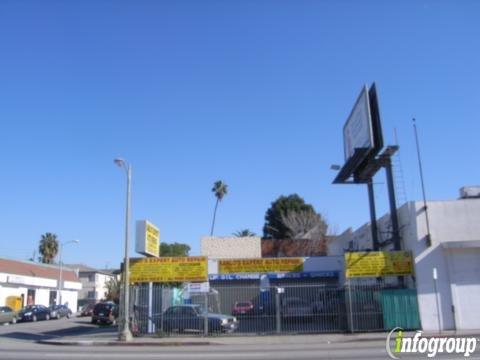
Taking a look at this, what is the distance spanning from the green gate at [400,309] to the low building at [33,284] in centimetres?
3886

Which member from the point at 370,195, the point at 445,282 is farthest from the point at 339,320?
the point at 370,195

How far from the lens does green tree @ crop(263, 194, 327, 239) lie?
73.8 metres

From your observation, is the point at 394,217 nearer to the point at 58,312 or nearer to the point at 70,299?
the point at 58,312

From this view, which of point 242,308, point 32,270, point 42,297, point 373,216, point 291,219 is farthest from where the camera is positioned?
point 291,219

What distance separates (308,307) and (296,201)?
172 feet

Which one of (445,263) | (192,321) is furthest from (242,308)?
(445,263)

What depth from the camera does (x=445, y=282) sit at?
25.9 meters

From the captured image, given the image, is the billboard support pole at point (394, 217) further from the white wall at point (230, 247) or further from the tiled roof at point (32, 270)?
the tiled roof at point (32, 270)

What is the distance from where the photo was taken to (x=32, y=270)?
59.0 meters

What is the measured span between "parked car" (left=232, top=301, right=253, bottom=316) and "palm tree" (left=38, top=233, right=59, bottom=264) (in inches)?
2601

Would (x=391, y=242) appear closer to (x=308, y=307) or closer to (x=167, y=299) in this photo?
(x=308, y=307)

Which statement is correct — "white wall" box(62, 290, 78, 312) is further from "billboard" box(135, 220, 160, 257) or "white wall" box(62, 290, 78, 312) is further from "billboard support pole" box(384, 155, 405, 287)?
"billboard support pole" box(384, 155, 405, 287)

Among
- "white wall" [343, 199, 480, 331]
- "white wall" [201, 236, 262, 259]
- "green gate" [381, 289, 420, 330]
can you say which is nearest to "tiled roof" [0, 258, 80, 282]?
"white wall" [201, 236, 262, 259]

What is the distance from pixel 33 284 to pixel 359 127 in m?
42.1
